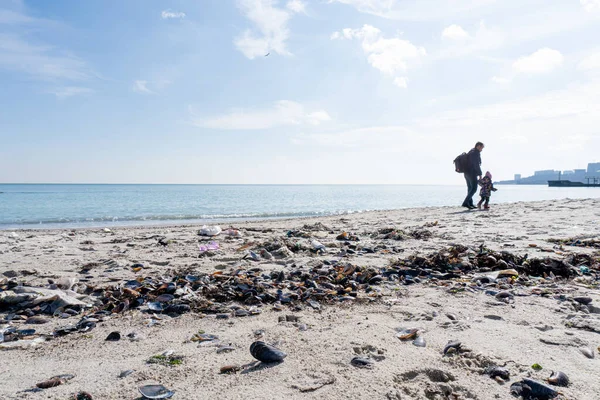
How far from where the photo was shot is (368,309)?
359 cm

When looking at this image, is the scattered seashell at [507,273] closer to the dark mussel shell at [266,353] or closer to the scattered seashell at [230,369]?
the dark mussel shell at [266,353]

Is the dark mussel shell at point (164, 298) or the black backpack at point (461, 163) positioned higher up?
the black backpack at point (461, 163)

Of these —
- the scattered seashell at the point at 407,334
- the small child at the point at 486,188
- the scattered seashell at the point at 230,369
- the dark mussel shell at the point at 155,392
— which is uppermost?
the small child at the point at 486,188

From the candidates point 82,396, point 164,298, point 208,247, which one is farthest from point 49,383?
point 208,247

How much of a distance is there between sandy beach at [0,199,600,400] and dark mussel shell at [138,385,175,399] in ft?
0.19

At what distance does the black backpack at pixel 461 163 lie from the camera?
47.7 feet

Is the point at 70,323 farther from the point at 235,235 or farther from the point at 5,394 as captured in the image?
the point at 235,235

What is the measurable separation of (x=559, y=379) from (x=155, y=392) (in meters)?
2.33

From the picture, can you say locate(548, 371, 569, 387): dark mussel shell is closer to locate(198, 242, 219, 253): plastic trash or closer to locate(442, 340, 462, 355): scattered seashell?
locate(442, 340, 462, 355): scattered seashell

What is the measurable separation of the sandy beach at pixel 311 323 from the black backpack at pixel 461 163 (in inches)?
325

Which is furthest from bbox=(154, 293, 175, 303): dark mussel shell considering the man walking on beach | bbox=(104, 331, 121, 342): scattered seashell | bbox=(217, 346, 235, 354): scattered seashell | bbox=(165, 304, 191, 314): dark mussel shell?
the man walking on beach

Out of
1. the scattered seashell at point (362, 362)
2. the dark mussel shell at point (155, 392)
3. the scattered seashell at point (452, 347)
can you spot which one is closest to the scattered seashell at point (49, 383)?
the dark mussel shell at point (155, 392)

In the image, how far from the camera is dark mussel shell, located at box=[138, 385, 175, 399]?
204cm

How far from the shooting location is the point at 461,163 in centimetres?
1471
